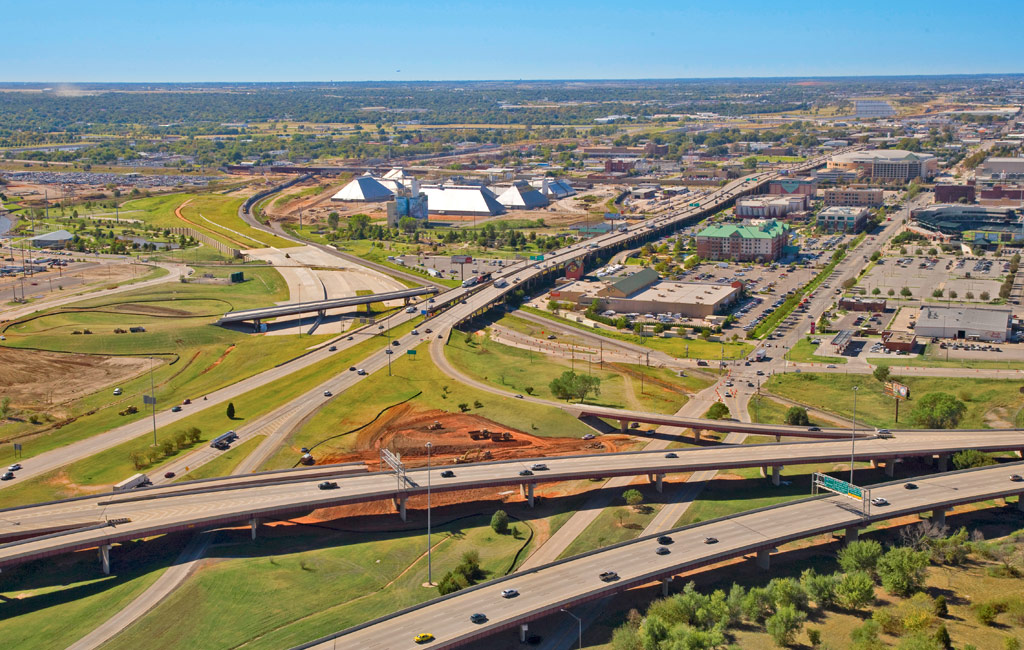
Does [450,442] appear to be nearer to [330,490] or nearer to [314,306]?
[330,490]

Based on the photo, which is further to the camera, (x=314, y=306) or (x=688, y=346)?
(x=314, y=306)

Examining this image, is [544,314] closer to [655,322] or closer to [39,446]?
[655,322]

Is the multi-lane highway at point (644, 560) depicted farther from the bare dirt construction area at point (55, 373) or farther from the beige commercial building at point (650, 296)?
the beige commercial building at point (650, 296)

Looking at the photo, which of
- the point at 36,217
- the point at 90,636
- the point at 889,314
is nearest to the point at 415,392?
the point at 90,636

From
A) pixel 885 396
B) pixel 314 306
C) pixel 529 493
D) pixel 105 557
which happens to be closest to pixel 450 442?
pixel 529 493

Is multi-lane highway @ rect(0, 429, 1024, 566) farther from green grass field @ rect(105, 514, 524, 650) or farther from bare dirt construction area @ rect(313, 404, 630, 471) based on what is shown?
bare dirt construction area @ rect(313, 404, 630, 471)

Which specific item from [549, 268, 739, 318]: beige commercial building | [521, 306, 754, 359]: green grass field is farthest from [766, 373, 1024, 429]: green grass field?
[549, 268, 739, 318]: beige commercial building
